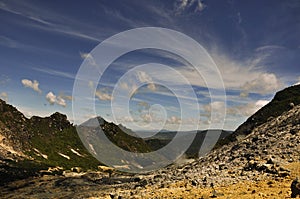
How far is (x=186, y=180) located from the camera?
119 feet

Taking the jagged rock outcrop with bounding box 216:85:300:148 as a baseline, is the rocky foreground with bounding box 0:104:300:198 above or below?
below

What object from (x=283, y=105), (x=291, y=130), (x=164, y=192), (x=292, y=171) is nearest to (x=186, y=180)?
(x=164, y=192)

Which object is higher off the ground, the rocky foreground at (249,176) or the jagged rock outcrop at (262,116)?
the jagged rock outcrop at (262,116)

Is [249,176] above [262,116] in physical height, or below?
below

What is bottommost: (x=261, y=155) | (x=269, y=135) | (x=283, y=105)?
(x=261, y=155)

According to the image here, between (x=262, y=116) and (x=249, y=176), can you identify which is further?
(x=262, y=116)

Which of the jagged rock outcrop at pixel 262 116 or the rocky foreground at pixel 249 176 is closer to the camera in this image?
the rocky foreground at pixel 249 176

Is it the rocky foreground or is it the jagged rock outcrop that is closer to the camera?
the rocky foreground

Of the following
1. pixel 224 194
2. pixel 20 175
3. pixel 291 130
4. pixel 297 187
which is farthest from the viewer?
pixel 20 175

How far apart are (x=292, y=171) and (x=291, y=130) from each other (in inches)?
643

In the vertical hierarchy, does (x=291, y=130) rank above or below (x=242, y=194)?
above

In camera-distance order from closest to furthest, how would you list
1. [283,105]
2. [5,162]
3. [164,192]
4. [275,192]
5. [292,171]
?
[275,192], [292,171], [164,192], [283,105], [5,162]

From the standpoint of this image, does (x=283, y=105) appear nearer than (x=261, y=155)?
No

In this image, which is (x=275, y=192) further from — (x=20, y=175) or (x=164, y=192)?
(x=20, y=175)
